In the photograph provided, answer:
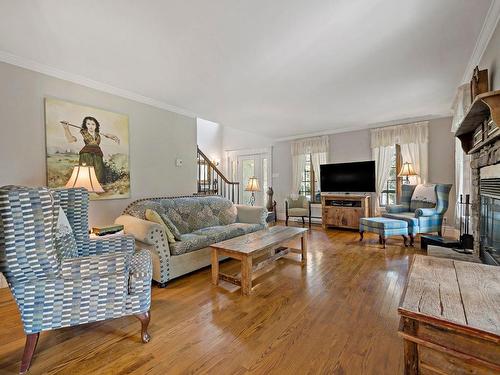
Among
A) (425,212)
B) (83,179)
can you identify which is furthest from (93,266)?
(425,212)

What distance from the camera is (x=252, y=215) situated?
4.11m

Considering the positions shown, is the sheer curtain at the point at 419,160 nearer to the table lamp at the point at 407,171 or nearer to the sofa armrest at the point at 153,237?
the table lamp at the point at 407,171

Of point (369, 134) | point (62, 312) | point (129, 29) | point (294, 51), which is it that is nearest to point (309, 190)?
point (369, 134)

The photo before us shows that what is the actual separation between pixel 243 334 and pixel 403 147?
510cm

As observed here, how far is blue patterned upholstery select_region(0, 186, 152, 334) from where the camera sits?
1345 millimetres

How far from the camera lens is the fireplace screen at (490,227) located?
1.91 m

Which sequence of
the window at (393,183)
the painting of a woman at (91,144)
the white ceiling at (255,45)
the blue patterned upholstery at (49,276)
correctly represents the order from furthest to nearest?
the window at (393,183) < the painting of a woman at (91,144) < the white ceiling at (255,45) < the blue patterned upholstery at (49,276)

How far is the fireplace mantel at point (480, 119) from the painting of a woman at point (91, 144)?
3830 millimetres

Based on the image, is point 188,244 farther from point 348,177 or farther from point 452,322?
point 348,177

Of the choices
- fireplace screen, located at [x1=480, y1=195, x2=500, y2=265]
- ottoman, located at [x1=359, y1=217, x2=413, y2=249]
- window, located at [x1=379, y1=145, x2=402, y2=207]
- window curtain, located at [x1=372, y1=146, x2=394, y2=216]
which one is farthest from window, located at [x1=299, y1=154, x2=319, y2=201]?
fireplace screen, located at [x1=480, y1=195, x2=500, y2=265]

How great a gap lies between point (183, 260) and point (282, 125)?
12.8ft

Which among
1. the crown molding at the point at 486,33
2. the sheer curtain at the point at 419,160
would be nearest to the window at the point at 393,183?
the sheer curtain at the point at 419,160

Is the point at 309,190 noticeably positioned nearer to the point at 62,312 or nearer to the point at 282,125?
the point at 282,125

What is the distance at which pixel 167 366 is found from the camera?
56.2 inches
